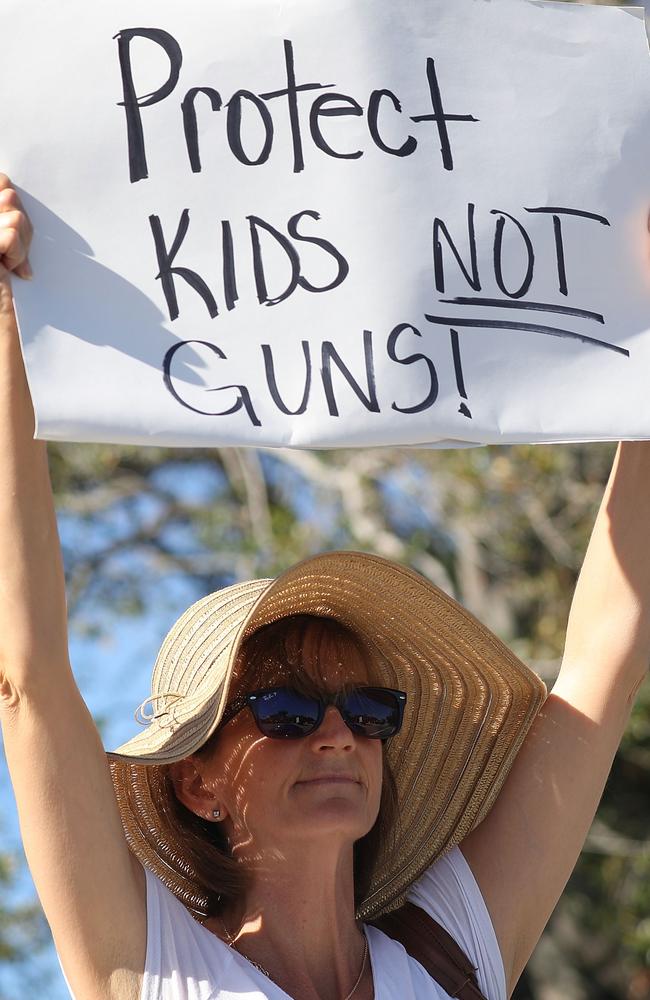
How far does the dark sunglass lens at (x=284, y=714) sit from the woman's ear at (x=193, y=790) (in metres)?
0.15

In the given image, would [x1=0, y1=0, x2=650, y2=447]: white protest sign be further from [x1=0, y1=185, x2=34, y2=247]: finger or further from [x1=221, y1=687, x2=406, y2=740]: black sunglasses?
[x1=221, y1=687, x2=406, y2=740]: black sunglasses

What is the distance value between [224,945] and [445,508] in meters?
3.55

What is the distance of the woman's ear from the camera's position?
2076mm

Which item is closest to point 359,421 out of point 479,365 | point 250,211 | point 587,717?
point 479,365

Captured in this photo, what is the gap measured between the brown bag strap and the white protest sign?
2.38 ft

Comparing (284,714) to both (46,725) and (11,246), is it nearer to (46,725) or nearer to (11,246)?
(46,725)

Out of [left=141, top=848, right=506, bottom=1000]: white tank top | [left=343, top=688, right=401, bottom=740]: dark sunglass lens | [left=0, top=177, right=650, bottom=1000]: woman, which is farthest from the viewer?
[left=343, top=688, right=401, bottom=740]: dark sunglass lens

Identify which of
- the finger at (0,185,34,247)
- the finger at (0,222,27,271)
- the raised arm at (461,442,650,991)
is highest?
the finger at (0,185,34,247)

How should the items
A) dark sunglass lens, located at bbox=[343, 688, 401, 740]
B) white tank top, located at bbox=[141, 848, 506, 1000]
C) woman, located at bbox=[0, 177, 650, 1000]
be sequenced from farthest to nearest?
dark sunglass lens, located at bbox=[343, 688, 401, 740]
woman, located at bbox=[0, 177, 650, 1000]
white tank top, located at bbox=[141, 848, 506, 1000]

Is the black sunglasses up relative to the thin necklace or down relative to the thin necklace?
up

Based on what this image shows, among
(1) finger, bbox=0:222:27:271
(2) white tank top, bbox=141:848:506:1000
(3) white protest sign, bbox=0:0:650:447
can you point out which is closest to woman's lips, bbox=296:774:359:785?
(2) white tank top, bbox=141:848:506:1000

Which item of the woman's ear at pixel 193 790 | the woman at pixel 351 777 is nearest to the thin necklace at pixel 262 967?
the woman at pixel 351 777

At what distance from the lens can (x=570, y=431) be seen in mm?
1816

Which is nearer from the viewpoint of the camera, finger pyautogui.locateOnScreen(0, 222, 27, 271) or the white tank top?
finger pyautogui.locateOnScreen(0, 222, 27, 271)
